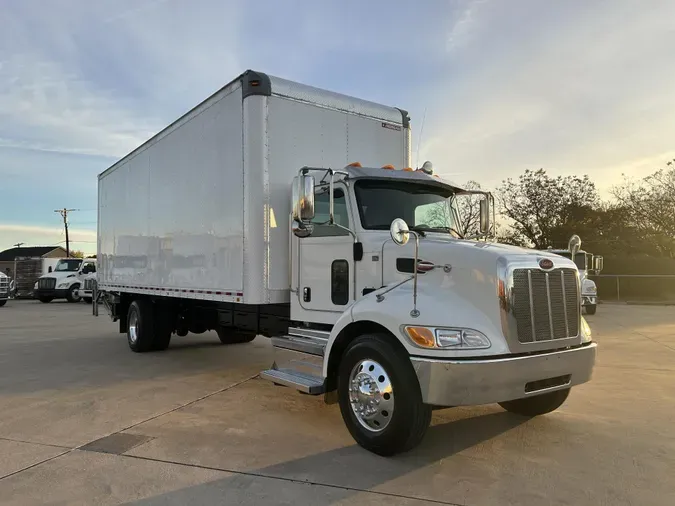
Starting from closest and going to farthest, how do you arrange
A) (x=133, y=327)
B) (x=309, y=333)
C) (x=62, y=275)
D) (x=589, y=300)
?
(x=309, y=333) < (x=133, y=327) < (x=589, y=300) < (x=62, y=275)

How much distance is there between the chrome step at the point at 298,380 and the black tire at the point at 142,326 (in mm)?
4796

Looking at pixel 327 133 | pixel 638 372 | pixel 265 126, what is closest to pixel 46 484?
pixel 265 126

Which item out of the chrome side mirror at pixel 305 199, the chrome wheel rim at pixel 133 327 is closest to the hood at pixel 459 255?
the chrome side mirror at pixel 305 199

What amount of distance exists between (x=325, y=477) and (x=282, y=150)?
370 cm

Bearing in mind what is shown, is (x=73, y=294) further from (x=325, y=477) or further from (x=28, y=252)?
(x=28, y=252)

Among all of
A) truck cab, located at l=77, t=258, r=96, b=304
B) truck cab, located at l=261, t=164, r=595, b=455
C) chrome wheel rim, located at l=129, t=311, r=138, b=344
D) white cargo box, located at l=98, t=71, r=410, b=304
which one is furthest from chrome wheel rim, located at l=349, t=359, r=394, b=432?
truck cab, located at l=77, t=258, r=96, b=304

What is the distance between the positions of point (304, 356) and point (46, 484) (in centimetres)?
243

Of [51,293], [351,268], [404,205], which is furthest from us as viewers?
[51,293]

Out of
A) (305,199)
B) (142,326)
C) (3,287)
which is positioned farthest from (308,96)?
(3,287)

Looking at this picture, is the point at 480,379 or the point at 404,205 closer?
the point at 480,379

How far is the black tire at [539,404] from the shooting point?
17.5 feet

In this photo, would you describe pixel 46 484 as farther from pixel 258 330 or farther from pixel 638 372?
pixel 638 372

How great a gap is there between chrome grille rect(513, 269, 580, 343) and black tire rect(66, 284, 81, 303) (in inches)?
1063

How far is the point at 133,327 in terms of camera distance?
32.6 ft
